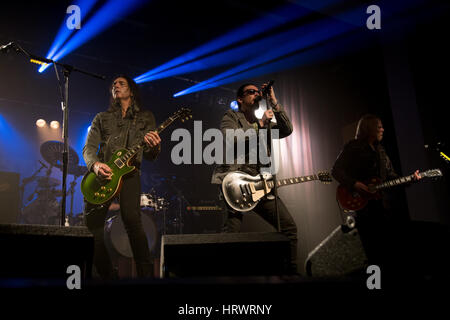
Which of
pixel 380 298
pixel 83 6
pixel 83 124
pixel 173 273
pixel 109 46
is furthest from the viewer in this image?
pixel 83 124

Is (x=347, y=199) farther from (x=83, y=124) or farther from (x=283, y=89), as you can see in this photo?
(x=83, y=124)

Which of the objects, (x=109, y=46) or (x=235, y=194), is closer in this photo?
(x=235, y=194)

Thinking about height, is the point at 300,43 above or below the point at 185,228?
above

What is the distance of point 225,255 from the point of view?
1968mm

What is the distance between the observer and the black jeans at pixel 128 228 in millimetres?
2906

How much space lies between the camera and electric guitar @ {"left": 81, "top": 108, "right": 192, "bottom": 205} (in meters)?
2.95

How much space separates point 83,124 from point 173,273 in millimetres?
9074

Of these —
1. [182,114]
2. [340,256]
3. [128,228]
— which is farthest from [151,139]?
[340,256]

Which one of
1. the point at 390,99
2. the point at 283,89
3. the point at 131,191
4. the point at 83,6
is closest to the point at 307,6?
the point at 283,89

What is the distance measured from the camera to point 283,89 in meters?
6.51

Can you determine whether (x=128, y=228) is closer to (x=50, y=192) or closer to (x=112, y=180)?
(x=112, y=180)

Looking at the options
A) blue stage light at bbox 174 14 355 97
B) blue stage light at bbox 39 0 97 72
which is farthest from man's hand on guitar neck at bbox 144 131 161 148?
blue stage light at bbox 174 14 355 97

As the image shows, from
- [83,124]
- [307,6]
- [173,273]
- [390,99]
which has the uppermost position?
[307,6]

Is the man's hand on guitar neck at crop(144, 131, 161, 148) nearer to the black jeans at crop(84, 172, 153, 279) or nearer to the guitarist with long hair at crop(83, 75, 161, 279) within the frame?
the guitarist with long hair at crop(83, 75, 161, 279)
